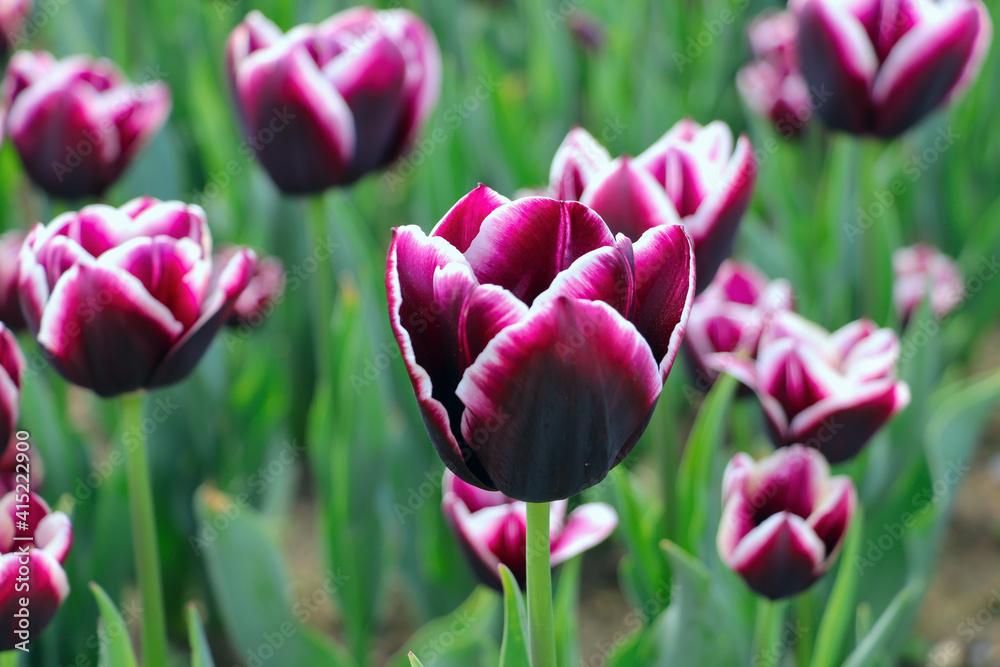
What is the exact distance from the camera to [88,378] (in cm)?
72

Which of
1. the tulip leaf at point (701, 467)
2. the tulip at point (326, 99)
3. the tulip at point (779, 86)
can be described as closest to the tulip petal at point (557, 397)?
the tulip leaf at point (701, 467)

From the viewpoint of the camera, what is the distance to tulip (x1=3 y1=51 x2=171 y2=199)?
43.7 inches

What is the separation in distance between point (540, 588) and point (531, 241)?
180 mm

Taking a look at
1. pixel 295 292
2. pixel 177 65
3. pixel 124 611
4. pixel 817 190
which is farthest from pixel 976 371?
pixel 177 65

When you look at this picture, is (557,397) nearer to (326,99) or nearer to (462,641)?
(462,641)

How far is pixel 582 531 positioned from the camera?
0.75 meters

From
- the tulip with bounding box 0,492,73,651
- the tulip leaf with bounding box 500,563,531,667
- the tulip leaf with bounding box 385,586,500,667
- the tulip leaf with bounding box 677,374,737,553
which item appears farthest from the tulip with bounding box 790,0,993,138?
the tulip with bounding box 0,492,73,651

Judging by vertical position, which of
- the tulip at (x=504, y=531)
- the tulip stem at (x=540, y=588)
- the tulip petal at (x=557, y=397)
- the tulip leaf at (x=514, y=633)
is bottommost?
the tulip at (x=504, y=531)

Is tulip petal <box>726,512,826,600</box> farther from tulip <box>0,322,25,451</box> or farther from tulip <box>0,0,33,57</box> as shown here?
tulip <box>0,0,33,57</box>

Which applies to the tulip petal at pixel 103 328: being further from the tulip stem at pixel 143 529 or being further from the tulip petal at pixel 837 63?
the tulip petal at pixel 837 63

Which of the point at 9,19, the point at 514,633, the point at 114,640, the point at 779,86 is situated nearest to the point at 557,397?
the point at 514,633

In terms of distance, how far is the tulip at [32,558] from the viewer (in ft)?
2.10

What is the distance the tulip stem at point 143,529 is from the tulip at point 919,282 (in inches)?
36.8

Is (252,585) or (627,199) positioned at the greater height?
(627,199)
